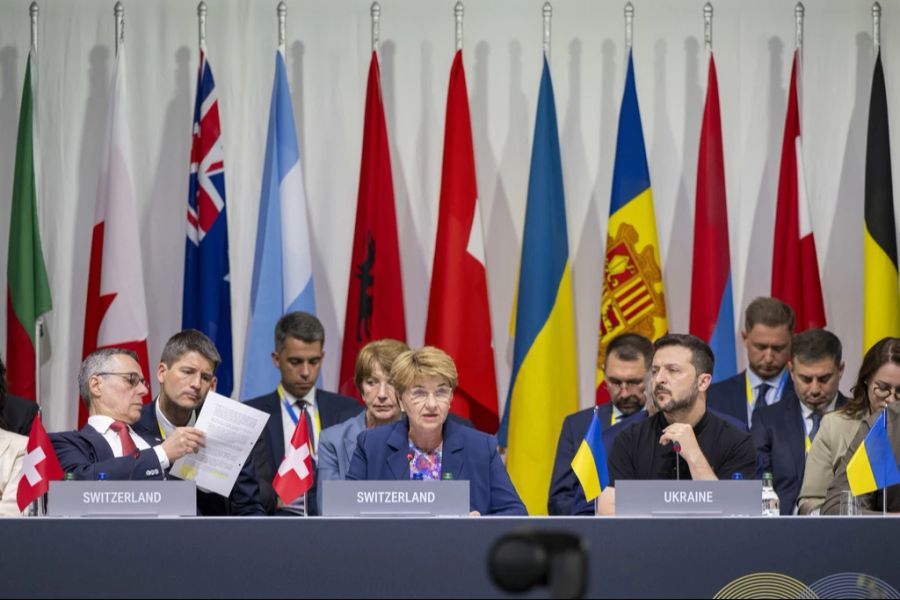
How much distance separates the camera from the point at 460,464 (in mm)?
4926

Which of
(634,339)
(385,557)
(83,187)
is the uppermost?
(83,187)

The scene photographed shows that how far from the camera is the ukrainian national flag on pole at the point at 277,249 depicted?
7.08 meters

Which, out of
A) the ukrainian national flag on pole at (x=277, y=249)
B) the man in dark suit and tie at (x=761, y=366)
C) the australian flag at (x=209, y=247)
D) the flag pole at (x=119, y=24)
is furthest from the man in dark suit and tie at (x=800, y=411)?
the flag pole at (x=119, y=24)

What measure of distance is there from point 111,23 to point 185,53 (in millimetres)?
444

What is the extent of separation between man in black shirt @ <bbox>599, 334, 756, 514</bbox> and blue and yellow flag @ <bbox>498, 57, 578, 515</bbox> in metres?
1.81

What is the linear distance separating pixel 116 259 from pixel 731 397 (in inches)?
124

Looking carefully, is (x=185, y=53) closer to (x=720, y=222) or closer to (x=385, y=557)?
(x=720, y=222)

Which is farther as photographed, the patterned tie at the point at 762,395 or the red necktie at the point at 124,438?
the patterned tie at the point at 762,395

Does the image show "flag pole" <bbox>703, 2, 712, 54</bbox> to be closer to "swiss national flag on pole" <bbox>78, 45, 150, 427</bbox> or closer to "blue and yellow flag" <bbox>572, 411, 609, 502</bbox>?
"swiss national flag on pole" <bbox>78, 45, 150, 427</bbox>

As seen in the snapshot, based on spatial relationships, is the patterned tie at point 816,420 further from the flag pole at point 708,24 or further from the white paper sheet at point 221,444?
the white paper sheet at point 221,444

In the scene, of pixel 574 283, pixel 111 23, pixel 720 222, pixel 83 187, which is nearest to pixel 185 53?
pixel 111 23

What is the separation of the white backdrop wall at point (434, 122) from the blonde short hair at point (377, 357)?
2013 millimetres

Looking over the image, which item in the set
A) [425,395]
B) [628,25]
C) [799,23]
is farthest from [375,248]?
[799,23]

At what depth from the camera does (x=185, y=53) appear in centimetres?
777
